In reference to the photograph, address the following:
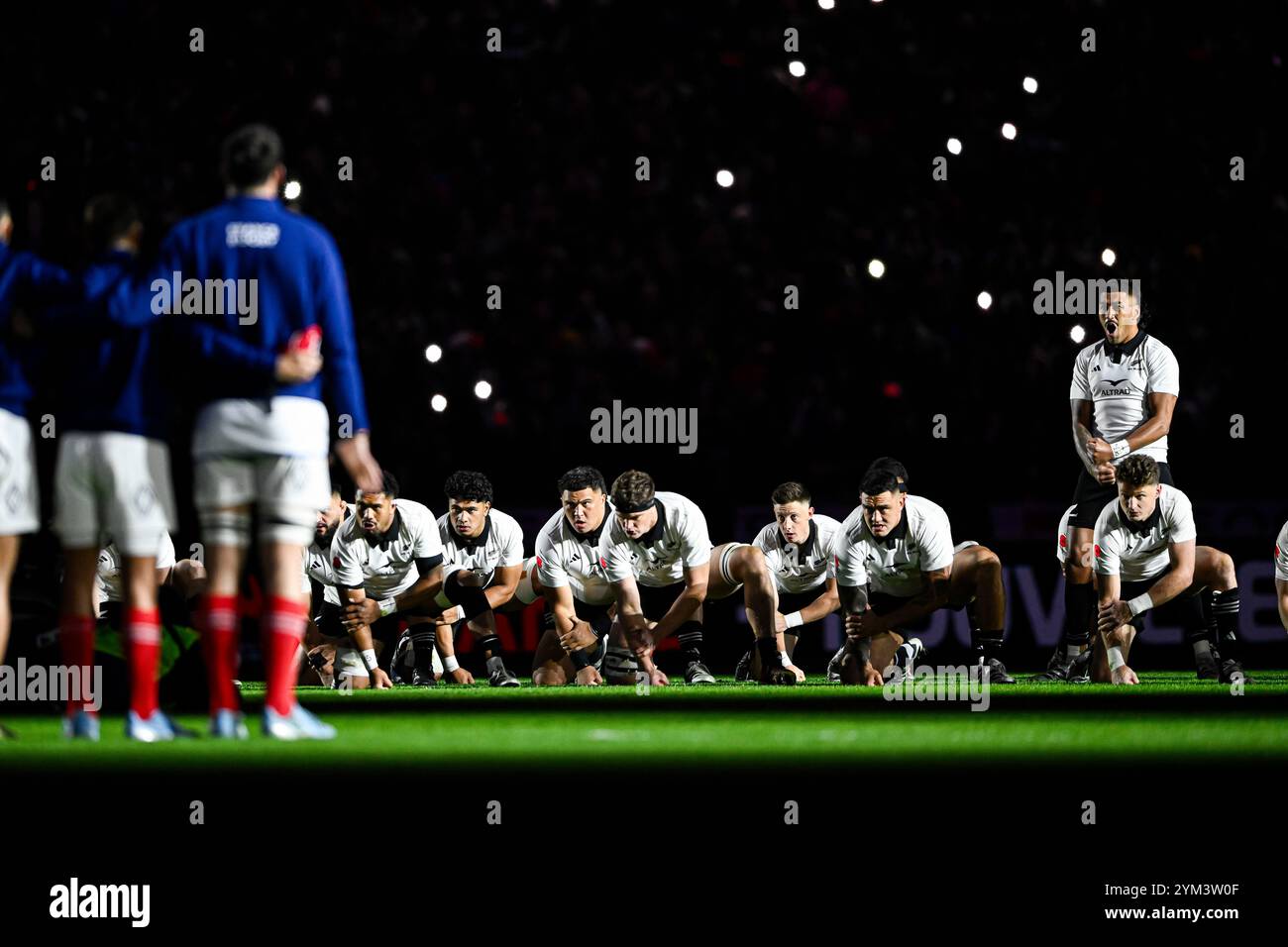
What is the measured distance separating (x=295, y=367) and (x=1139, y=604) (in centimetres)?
596

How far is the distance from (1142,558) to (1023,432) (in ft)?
12.9

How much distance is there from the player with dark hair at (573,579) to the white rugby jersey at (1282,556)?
4.01 metres

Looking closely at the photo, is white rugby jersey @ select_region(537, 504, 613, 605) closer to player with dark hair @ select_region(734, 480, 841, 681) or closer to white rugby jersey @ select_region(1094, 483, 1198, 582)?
player with dark hair @ select_region(734, 480, 841, 681)

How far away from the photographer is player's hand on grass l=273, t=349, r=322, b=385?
5.40m

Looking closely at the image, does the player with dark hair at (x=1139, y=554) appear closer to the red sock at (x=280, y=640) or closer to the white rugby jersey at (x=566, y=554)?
the white rugby jersey at (x=566, y=554)

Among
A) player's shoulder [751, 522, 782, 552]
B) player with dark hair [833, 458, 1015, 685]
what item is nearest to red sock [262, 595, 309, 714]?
player with dark hair [833, 458, 1015, 685]

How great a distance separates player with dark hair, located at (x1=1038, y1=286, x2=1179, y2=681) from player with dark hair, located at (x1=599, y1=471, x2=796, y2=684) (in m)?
1.72

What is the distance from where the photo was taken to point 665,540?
Answer: 1088cm

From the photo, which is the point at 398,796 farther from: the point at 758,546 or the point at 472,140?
the point at 472,140

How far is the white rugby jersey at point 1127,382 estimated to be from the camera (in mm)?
10125

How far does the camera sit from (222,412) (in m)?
5.50

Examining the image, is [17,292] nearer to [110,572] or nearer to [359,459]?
[359,459]
